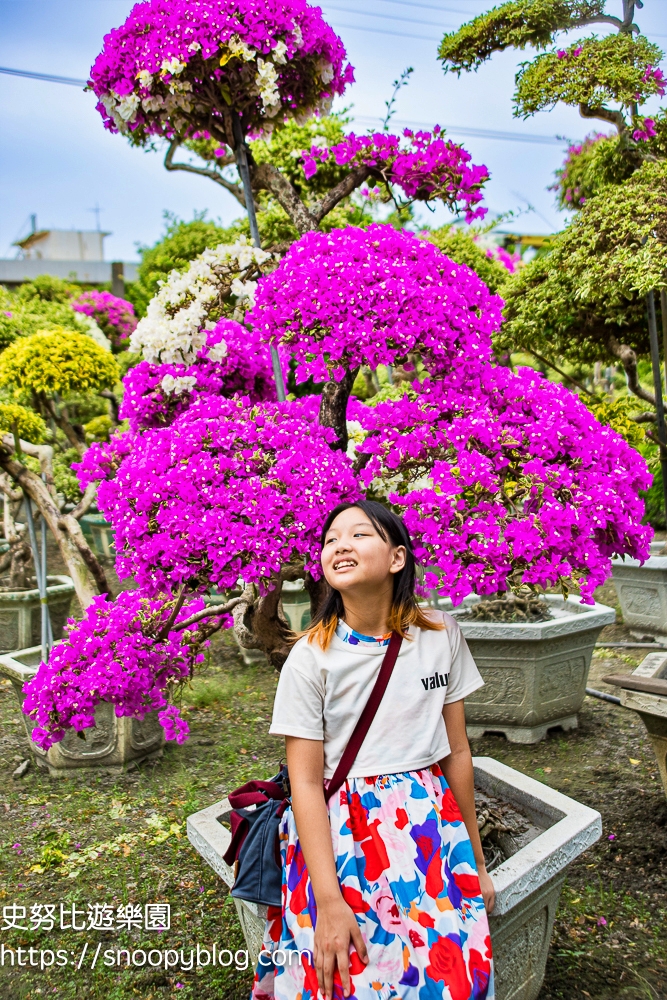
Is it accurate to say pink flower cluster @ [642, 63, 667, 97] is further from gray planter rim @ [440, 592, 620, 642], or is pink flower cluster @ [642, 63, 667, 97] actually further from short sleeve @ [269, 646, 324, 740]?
short sleeve @ [269, 646, 324, 740]

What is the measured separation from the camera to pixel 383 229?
1859 mm

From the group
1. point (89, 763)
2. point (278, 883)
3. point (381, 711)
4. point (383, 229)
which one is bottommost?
point (89, 763)

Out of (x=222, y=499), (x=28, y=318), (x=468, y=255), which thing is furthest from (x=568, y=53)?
(x=28, y=318)

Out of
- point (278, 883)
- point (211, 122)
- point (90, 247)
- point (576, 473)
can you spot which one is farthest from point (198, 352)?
point (90, 247)

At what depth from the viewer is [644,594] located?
489 centimetres

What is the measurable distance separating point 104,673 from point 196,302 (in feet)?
3.69

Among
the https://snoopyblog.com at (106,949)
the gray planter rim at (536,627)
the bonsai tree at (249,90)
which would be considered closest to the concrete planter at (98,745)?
the https://snoopyblog.com at (106,949)

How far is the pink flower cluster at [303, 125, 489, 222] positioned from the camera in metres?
2.18

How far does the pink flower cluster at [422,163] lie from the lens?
218 cm

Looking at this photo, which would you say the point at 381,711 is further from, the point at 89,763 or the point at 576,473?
the point at 89,763

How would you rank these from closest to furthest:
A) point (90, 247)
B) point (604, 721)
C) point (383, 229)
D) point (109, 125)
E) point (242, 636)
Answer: point (383, 229), point (109, 125), point (242, 636), point (604, 721), point (90, 247)

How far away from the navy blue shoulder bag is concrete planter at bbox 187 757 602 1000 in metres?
0.18

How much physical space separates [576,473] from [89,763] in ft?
9.10

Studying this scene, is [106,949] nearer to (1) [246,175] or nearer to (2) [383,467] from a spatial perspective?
(2) [383,467]
